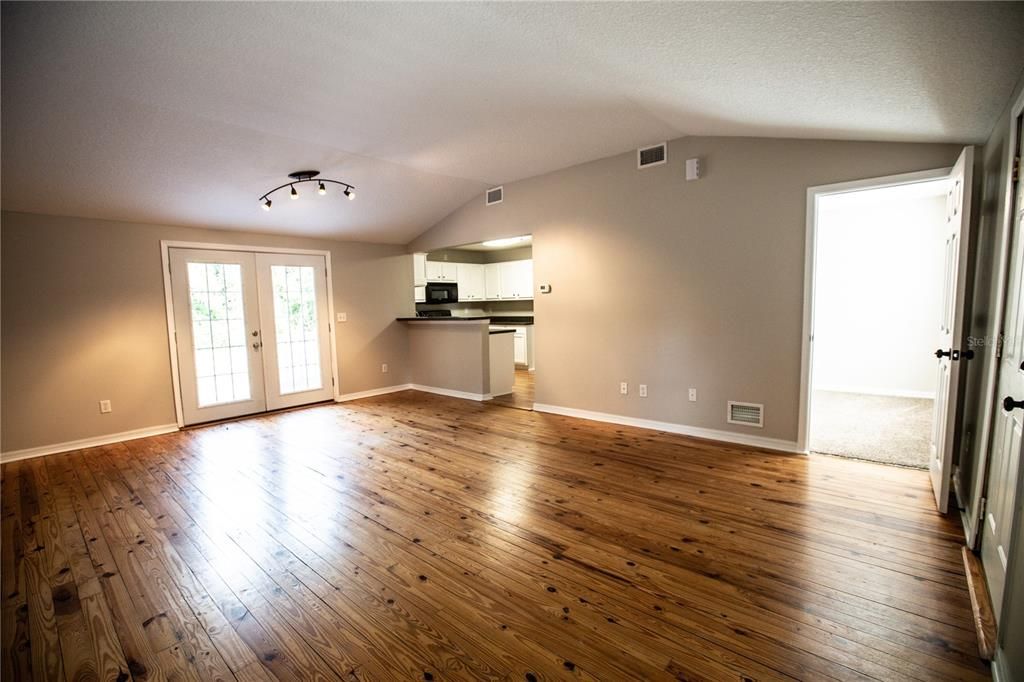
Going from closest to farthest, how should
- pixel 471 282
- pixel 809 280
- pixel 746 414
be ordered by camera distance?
1. pixel 809 280
2. pixel 746 414
3. pixel 471 282

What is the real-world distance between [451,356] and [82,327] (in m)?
4.12

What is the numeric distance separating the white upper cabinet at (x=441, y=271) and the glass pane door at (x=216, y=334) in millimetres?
3251

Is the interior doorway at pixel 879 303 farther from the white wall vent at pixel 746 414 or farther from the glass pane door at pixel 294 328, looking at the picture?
the glass pane door at pixel 294 328

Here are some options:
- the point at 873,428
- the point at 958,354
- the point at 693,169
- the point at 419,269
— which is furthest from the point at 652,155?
the point at 419,269

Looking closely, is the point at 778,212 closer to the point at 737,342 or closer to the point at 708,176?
the point at 708,176

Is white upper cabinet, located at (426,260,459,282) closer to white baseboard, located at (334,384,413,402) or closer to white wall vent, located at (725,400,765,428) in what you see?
white baseboard, located at (334,384,413,402)

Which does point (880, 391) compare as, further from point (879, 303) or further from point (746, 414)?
point (746, 414)

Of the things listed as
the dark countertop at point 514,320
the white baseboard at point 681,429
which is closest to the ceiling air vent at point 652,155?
the white baseboard at point 681,429

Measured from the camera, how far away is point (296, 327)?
20.3 ft

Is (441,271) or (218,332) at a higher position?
(441,271)

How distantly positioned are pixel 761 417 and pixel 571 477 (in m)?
1.87

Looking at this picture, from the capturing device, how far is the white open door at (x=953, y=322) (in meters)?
2.57

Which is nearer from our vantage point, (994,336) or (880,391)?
(994,336)

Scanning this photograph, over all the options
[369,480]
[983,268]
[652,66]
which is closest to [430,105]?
[652,66]
